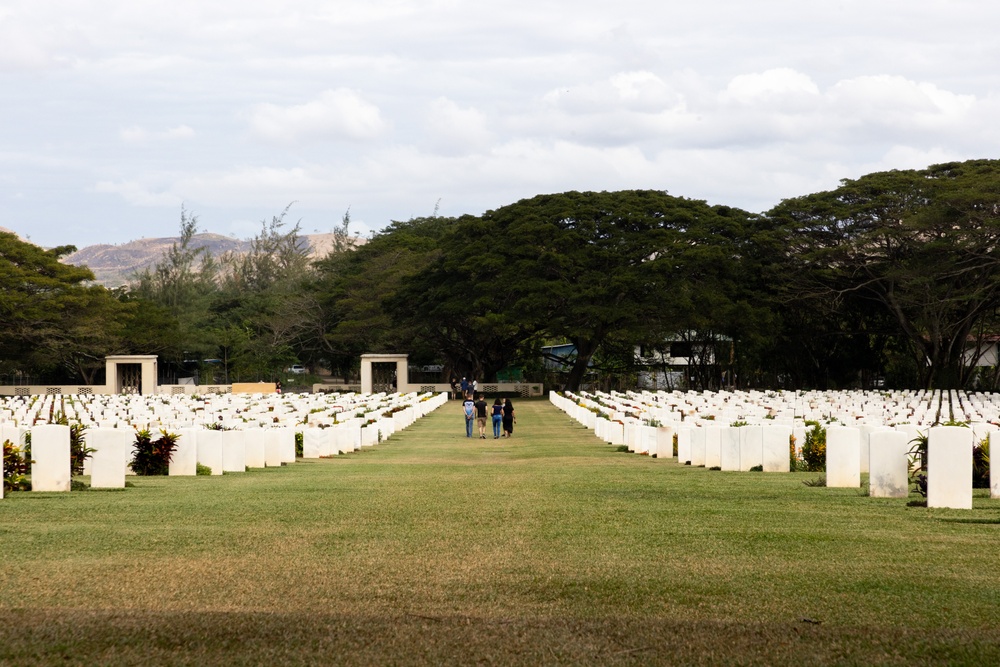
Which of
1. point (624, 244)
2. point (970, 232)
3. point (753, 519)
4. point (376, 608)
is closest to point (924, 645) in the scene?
point (376, 608)

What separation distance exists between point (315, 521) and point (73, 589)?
337 centimetres

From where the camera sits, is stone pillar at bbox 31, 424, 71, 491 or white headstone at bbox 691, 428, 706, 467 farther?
white headstone at bbox 691, 428, 706, 467

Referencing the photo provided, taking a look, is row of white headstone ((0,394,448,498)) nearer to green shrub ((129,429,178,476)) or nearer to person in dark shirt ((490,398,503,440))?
green shrub ((129,429,178,476))

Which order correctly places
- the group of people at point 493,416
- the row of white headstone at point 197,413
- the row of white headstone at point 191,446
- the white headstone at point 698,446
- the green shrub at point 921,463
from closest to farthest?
A: the green shrub at point 921,463 → the row of white headstone at point 191,446 → the white headstone at point 698,446 → the row of white headstone at point 197,413 → the group of people at point 493,416

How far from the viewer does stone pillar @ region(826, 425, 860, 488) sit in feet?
43.3

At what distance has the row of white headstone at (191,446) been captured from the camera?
13.0 metres

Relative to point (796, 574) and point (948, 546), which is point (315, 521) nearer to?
point (796, 574)

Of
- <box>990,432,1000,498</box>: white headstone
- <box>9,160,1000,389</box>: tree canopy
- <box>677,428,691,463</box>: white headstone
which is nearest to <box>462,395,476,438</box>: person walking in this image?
<box>677,428,691,463</box>: white headstone

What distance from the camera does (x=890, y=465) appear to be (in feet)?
38.6

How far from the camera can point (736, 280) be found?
2354 inches

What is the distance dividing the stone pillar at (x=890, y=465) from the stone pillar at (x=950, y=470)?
94cm

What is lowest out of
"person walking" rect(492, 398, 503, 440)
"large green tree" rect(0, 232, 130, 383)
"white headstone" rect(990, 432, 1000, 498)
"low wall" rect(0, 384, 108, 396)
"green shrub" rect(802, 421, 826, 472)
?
"low wall" rect(0, 384, 108, 396)

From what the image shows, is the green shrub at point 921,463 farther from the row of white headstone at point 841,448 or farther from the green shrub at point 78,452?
the green shrub at point 78,452

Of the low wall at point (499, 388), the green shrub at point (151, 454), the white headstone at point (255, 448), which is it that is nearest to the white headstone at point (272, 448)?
the white headstone at point (255, 448)
